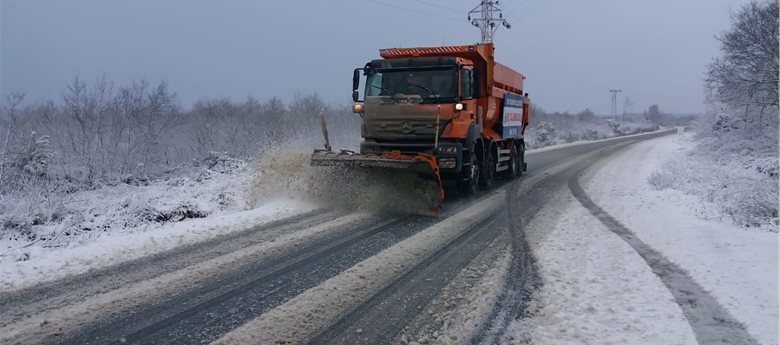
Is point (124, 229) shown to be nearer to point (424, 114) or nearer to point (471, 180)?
point (424, 114)

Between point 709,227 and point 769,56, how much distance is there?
725 inches

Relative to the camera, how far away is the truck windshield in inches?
397

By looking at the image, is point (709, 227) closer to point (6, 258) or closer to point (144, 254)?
point (144, 254)

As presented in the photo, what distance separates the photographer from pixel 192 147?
25578 mm

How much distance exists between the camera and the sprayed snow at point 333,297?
385cm

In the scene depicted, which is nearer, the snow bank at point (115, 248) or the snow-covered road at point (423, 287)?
the snow-covered road at point (423, 287)

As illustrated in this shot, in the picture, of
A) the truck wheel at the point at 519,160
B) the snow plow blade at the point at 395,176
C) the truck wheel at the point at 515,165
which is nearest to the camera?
the snow plow blade at the point at 395,176

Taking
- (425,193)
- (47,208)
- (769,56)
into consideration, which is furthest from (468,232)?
(769,56)

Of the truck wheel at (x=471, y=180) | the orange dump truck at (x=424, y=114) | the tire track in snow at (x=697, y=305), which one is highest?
the orange dump truck at (x=424, y=114)

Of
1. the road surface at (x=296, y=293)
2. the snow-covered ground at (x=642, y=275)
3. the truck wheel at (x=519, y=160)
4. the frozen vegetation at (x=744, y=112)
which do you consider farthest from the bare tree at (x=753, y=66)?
the road surface at (x=296, y=293)

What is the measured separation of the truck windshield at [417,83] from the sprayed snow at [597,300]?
161 inches

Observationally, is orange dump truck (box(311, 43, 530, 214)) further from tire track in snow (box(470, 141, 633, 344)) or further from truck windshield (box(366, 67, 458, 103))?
tire track in snow (box(470, 141, 633, 344))

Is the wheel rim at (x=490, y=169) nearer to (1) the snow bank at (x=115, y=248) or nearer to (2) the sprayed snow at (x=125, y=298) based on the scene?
(1) the snow bank at (x=115, y=248)

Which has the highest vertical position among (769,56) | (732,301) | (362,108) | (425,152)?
(769,56)
